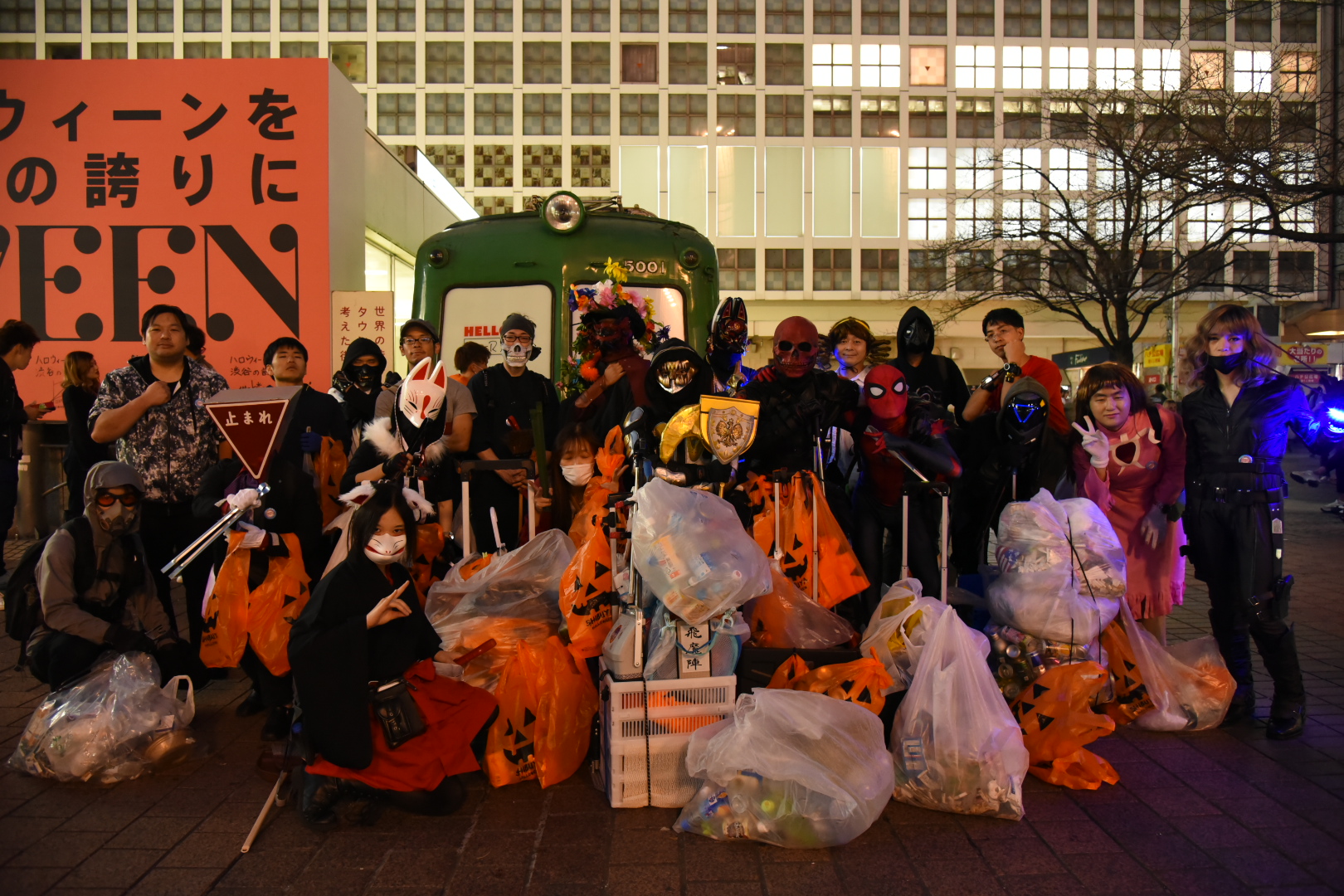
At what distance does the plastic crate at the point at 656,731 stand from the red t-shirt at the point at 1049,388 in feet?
8.26

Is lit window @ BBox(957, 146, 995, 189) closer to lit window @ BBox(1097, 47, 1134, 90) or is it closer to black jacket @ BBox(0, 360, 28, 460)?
lit window @ BBox(1097, 47, 1134, 90)

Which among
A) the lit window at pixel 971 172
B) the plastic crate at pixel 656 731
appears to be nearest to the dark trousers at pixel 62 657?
the plastic crate at pixel 656 731

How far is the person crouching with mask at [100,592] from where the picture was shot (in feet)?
12.9

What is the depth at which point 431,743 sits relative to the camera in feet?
11.1

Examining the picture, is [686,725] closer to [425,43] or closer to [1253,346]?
[1253,346]

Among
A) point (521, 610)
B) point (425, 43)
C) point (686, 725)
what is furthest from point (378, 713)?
point (425, 43)

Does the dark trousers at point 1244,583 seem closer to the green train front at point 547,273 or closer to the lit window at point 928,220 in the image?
the green train front at point 547,273

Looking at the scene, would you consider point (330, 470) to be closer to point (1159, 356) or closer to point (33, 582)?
point (33, 582)

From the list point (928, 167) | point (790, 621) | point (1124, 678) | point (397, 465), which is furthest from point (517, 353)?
point (928, 167)

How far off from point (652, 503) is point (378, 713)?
127cm

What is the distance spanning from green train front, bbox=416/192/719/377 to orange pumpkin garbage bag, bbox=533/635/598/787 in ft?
11.1

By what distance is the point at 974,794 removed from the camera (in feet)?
10.8

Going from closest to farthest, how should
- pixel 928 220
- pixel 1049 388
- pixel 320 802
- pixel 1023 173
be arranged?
pixel 320 802, pixel 1049 388, pixel 1023 173, pixel 928 220

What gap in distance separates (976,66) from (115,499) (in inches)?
1661
